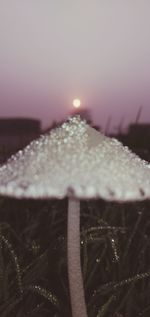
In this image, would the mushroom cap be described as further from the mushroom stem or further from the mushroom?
the mushroom stem

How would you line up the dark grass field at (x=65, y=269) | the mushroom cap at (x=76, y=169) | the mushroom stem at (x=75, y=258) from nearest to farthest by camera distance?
the mushroom cap at (x=76, y=169) < the mushroom stem at (x=75, y=258) < the dark grass field at (x=65, y=269)

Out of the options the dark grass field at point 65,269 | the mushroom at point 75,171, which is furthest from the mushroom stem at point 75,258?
the dark grass field at point 65,269

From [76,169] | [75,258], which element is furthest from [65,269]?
[76,169]

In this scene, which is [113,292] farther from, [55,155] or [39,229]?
[55,155]

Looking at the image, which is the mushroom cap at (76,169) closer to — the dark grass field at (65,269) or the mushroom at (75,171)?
the mushroom at (75,171)

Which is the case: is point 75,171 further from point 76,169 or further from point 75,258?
point 75,258

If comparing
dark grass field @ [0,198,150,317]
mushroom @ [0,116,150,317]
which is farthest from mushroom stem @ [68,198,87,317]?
dark grass field @ [0,198,150,317]
